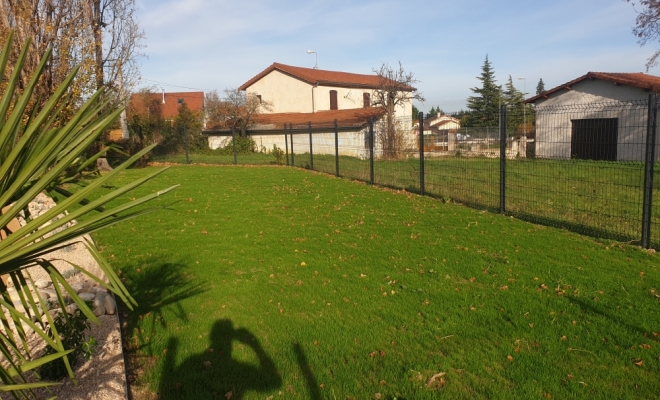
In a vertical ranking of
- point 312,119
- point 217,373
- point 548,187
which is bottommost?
point 217,373

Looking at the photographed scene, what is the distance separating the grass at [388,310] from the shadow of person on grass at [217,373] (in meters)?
0.02

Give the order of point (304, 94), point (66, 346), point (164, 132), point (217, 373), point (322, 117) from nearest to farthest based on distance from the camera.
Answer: point (66, 346) < point (217, 373) < point (164, 132) < point (322, 117) < point (304, 94)

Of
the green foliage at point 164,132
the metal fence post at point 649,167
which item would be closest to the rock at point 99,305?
the metal fence post at point 649,167

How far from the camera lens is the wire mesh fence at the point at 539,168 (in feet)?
26.4

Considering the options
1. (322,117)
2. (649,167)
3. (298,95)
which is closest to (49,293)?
(649,167)

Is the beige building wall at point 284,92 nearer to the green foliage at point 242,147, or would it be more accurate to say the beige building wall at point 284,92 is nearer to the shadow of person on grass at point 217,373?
the green foliage at point 242,147

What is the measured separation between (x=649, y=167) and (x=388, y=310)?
4.31 metres

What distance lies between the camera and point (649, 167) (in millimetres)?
6828

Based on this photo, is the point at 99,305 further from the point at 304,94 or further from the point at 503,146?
the point at 304,94

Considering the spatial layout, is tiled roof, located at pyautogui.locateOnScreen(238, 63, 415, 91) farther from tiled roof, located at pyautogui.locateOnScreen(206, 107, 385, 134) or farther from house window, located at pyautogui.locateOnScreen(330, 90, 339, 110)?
tiled roof, located at pyautogui.locateOnScreen(206, 107, 385, 134)

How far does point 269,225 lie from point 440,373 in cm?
573

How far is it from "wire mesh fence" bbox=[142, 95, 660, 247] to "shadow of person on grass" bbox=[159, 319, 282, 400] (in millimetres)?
5263

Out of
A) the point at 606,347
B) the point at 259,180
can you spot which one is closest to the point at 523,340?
the point at 606,347

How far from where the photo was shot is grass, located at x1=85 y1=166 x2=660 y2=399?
12.3 feet
